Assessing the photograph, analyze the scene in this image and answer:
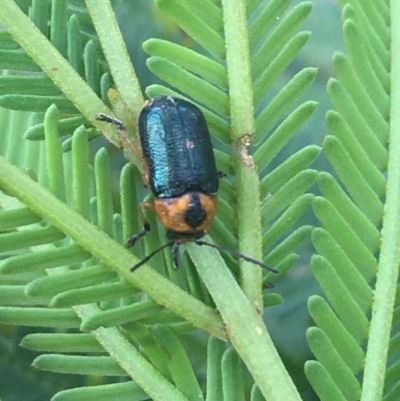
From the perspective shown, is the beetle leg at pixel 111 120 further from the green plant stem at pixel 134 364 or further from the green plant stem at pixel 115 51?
the green plant stem at pixel 134 364

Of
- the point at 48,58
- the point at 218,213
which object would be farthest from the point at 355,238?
the point at 48,58

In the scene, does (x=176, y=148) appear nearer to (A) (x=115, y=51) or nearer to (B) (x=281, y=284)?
(A) (x=115, y=51)

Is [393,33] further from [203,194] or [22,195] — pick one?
[22,195]

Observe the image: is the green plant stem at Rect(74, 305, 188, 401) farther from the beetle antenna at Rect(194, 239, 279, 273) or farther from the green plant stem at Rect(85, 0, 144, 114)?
the green plant stem at Rect(85, 0, 144, 114)

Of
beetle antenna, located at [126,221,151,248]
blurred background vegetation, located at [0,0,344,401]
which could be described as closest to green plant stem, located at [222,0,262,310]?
beetle antenna, located at [126,221,151,248]

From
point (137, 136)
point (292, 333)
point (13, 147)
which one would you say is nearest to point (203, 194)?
point (137, 136)
